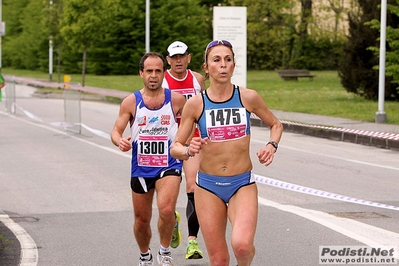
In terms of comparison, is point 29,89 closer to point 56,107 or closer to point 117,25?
point 56,107

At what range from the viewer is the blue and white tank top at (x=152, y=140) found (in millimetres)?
7770

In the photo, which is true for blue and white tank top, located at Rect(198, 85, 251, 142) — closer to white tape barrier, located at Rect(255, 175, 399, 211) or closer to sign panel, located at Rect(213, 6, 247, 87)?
white tape barrier, located at Rect(255, 175, 399, 211)

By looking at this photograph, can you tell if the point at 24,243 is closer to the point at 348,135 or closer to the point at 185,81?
the point at 185,81

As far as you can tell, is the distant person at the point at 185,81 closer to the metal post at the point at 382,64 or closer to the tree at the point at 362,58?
the metal post at the point at 382,64

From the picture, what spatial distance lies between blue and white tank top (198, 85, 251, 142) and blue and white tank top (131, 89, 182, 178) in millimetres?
1260

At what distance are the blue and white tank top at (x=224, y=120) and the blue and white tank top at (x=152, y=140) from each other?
4.13 feet

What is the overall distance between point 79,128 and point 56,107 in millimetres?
11052

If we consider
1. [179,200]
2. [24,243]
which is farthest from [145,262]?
[179,200]

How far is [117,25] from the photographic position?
220ft

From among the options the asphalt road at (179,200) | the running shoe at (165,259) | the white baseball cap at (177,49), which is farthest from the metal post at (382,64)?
the running shoe at (165,259)

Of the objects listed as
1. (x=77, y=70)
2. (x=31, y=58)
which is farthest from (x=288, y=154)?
(x=31, y=58)

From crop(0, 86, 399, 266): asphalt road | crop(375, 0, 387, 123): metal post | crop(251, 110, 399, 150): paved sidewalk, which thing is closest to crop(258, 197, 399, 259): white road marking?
crop(0, 86, 399, 266): asphalt road

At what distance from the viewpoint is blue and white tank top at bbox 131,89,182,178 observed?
7.77 metres

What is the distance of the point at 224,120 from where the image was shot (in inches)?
256
